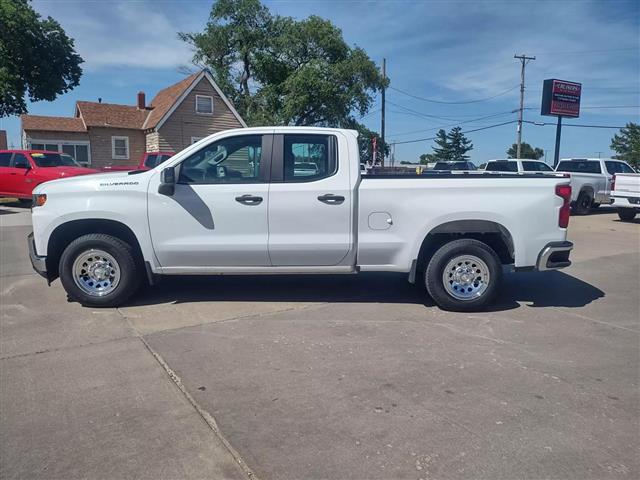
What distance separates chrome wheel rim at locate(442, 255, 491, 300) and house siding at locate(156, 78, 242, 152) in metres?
27.8

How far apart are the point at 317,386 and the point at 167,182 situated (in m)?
2.74

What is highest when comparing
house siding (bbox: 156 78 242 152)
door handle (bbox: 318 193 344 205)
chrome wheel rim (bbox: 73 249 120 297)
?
house siding (bbox: 156 78 242 152)

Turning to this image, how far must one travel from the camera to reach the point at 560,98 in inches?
1384

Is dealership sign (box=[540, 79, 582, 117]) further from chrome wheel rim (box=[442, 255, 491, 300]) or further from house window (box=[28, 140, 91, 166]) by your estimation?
chrome wheel rim (box=[442, 255, 491, 300])

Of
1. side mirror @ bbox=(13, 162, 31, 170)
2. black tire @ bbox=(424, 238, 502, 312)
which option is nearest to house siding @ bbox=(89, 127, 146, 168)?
side mirror @ bbox=(13, 162, 31, 170)

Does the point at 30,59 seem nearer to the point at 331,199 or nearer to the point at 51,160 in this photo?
the point at 51,160

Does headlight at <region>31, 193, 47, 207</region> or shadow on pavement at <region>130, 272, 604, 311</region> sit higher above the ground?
headlight at <region>31, 193, 47, 207</region>

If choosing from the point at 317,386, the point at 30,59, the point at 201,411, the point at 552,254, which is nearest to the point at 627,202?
the point at 552,254

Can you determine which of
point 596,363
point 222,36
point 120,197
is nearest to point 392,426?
point 596,363

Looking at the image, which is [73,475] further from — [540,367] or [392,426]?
[540,367]

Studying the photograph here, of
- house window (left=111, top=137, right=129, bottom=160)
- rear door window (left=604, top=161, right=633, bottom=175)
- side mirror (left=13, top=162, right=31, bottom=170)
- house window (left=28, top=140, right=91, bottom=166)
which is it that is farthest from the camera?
house window (left=111, top=137, right=129, bottom=160)

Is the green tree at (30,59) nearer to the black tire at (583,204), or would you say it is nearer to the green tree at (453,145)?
the black tire at (583,204)

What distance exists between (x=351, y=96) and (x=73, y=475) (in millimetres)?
36539

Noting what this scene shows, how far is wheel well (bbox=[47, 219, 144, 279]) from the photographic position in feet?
19.0
